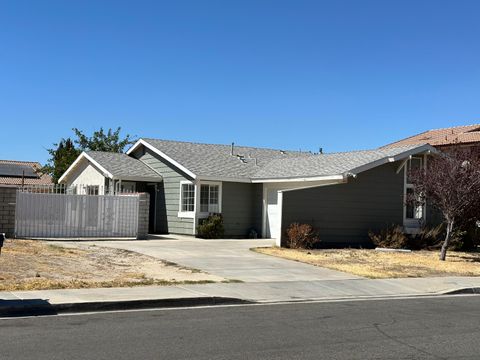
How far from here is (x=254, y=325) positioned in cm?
873

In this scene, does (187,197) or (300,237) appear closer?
(300,237)

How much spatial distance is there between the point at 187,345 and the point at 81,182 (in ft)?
79.5

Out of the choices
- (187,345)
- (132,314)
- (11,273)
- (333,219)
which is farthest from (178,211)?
(187,345)

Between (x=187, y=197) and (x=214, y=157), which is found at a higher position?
(x=214, y=157)

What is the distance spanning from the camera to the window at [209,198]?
82.2 ft

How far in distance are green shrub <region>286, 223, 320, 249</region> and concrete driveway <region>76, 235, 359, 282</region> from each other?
1394 millimetres

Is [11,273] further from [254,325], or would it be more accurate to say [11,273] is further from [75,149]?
[75,149]

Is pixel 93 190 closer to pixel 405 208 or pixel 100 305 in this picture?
pixel 405 208

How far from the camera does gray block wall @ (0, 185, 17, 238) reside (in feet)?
66.0

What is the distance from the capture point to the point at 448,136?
45.6 metres

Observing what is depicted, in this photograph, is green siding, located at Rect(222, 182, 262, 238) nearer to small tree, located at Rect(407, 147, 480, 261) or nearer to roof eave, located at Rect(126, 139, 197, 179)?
roof eave, located at Rect(126, 139, 197, 179)

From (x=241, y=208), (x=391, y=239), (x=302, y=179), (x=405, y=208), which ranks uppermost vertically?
(x=302, y=179)

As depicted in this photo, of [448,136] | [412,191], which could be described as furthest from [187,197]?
[448,136]

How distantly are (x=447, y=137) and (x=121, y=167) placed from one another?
91.5 ft
